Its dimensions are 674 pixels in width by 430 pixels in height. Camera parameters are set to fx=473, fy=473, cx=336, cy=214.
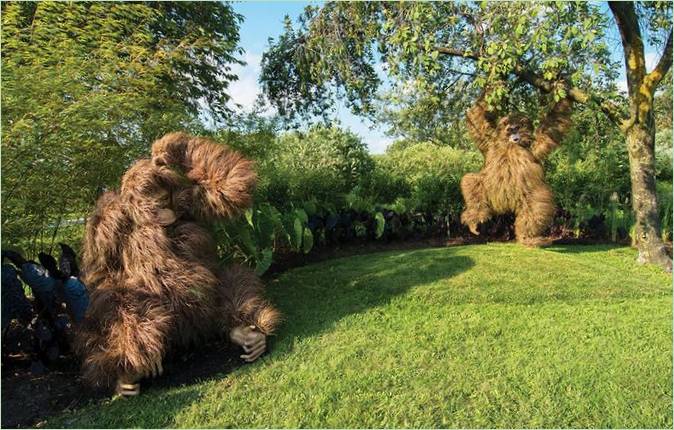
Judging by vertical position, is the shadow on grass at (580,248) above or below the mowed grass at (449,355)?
above

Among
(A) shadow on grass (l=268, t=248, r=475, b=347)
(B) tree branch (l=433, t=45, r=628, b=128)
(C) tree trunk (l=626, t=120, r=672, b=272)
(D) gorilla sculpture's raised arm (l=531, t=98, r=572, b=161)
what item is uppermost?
(B) tree branch (l=433, t=45, r=628, b=128)

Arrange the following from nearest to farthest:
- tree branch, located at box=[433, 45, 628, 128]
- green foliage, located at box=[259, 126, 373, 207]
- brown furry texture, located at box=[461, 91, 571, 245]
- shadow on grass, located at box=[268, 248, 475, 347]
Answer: shadow on grass, located at box=[268, 248, 475, 347]
tree branch, located at box=[433, 45, 628, 128]
brown furry texture, located at box=[461, 91, 571, 245]
green foliage, located at box=[259, 126, 373, 207]

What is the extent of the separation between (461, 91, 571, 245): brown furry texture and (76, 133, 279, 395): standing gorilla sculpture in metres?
3.26

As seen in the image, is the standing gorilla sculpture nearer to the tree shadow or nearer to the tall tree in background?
the tall tree in background

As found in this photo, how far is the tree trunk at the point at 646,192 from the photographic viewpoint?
5.11 meters

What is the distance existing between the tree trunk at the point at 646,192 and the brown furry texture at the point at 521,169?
711mm

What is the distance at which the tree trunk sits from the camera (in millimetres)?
5113

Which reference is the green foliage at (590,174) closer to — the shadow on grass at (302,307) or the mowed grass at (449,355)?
the mowed grass at (449,355)

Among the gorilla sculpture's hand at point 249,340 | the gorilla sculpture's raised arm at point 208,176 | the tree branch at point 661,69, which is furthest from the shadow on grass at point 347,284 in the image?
the tree branch at point 661,69

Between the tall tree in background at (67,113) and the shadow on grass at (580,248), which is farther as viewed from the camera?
the shadow on grass at (580,248)

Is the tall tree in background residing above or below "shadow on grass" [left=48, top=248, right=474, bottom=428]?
above

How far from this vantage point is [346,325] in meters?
3.63

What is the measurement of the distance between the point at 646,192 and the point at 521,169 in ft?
4.51

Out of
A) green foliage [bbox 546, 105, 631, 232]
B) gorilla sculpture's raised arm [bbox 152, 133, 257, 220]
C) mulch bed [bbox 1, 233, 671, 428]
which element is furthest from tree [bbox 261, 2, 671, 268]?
mulch bed [bbox 1, 233, 671, 428]
